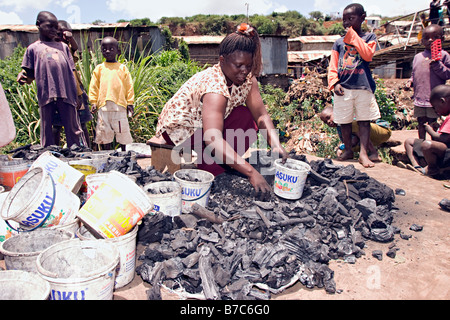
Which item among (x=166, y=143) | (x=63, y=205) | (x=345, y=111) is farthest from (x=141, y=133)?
(x=63, y=205)

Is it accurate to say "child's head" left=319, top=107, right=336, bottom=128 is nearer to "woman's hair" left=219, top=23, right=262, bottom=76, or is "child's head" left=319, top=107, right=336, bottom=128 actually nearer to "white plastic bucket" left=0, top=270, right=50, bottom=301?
"woman's hair" left=219, top=23, right=262, bottom=76

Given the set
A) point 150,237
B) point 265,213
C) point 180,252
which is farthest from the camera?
point 265,213

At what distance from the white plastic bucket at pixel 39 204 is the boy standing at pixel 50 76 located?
2.26 meters

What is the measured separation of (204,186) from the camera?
2.88 metres

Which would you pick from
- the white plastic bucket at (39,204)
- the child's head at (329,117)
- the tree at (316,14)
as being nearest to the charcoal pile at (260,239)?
the white plastic bucket at (39,204)

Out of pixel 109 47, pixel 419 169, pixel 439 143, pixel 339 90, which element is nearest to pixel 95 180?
pixel 109 47

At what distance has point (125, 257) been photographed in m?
2.06

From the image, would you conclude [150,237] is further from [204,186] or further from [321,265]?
[321,265]

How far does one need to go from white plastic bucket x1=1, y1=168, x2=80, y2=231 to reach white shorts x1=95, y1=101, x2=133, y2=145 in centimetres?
288

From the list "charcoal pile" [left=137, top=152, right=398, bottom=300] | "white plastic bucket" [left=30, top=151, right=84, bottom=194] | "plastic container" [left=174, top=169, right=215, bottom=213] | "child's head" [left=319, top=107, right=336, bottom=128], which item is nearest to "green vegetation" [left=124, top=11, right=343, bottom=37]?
"child's head" [left=319, top=107, right=336, bottom=128]

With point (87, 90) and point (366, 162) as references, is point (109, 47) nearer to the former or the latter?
point (87, 90)

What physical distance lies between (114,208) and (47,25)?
330cm

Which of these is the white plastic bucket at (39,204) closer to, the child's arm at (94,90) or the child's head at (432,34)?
the child's arm at (94,90)

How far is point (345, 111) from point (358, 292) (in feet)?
11.1
